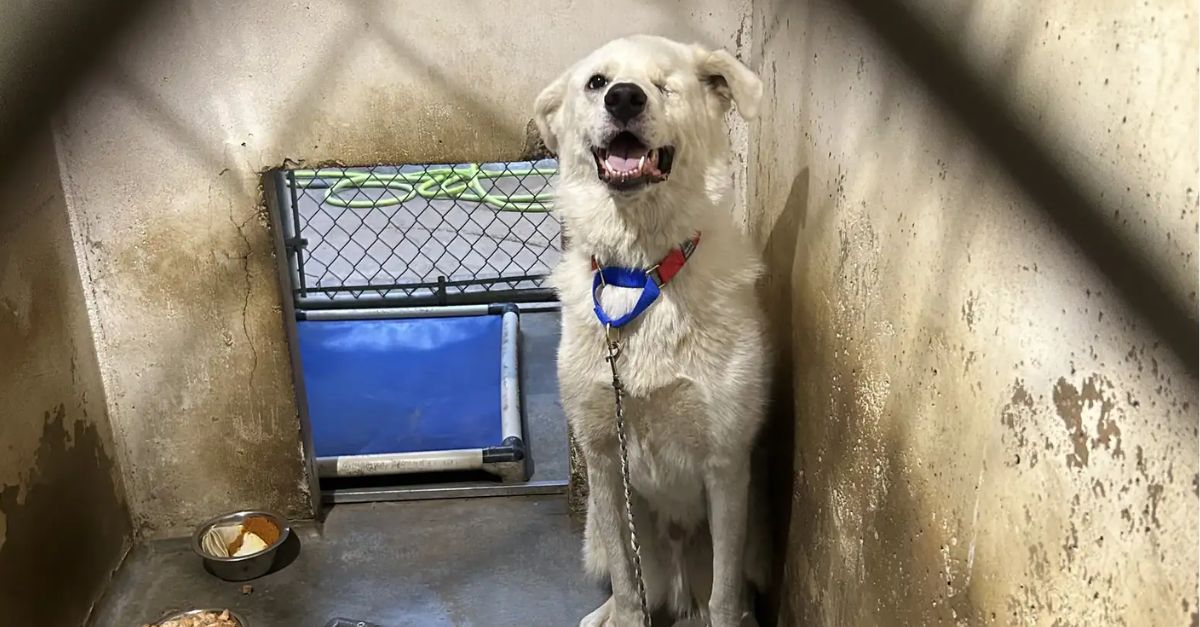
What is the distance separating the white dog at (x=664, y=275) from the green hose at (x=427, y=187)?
377 centimetres

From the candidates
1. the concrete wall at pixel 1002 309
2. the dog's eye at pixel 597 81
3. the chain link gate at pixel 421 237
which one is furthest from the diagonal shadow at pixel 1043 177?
the chain link gate at pixel 421 237

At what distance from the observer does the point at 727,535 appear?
7.57 feet

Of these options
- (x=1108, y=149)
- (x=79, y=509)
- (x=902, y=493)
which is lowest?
(x=79, y=509)

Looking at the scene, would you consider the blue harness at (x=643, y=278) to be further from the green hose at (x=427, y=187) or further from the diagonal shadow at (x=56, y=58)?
the green hose at (x=427, y=187)

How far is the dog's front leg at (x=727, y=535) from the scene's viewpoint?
2.25m

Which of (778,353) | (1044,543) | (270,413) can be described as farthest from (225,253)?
(1044,543)

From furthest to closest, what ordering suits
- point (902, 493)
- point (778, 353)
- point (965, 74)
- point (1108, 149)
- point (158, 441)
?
point (158, 441) < point (778, 353) < point (902, 493) < point (965, 74) < point (1108, 149)

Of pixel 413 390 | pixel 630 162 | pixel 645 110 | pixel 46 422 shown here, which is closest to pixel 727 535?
pixel 630 162

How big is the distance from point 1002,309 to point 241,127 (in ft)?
7.08

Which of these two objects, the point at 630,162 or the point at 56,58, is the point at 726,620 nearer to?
the point at 630,162

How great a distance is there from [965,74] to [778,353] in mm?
1284

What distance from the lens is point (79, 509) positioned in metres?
2.71

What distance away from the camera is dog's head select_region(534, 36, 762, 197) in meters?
1.98

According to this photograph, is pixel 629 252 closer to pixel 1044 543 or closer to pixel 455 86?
pixel 455 86
